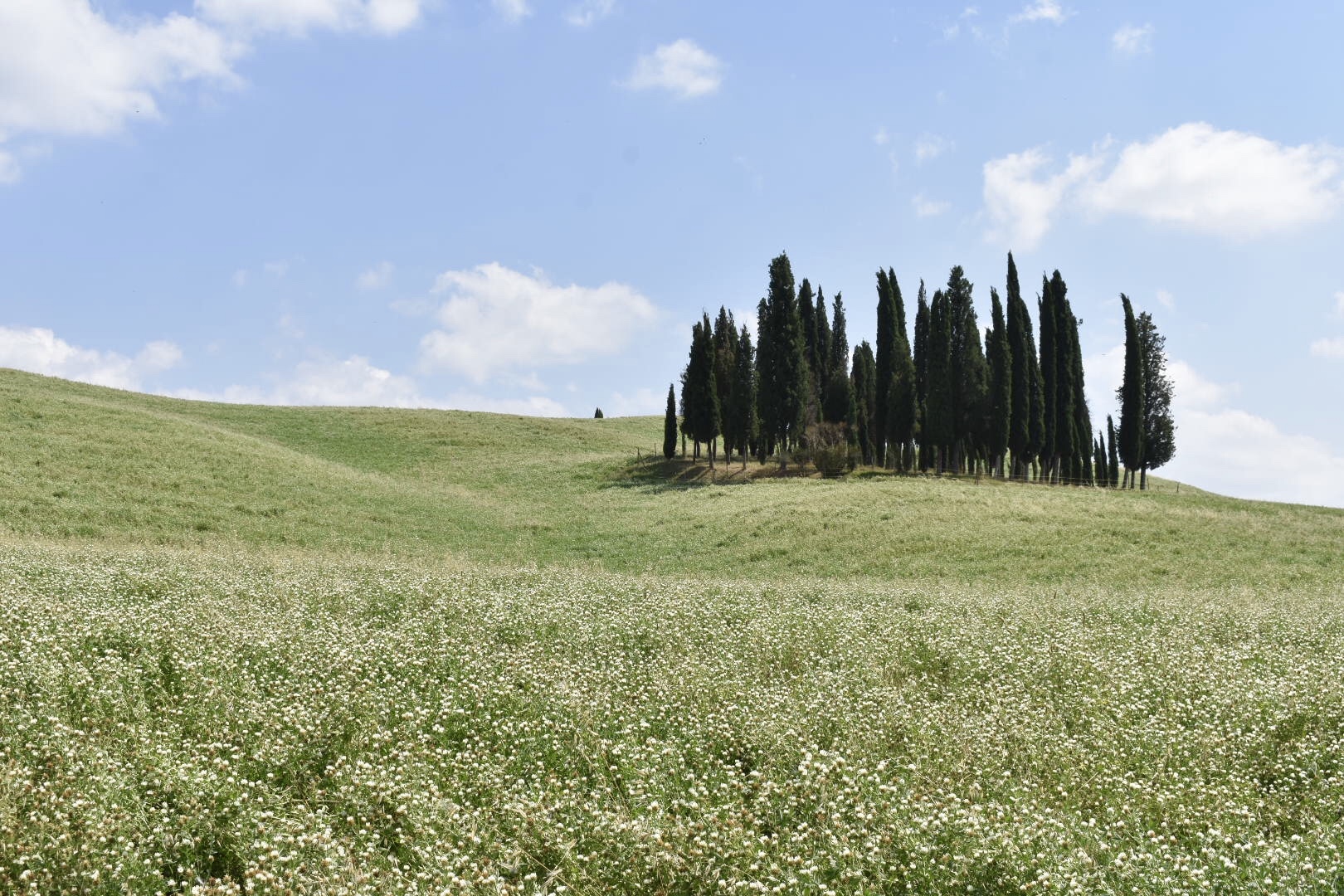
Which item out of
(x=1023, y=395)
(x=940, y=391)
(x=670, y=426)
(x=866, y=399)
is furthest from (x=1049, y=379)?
(x=670, y=426)

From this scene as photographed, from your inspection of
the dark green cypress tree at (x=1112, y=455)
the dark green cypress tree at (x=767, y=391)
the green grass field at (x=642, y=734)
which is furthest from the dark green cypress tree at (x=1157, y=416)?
the green grass field at (x=642, y=734)

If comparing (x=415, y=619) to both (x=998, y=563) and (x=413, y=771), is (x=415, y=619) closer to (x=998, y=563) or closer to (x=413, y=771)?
(x=413, y=771)

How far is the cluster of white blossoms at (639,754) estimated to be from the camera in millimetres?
5324

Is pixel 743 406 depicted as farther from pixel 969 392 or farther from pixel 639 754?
pixel 639 754

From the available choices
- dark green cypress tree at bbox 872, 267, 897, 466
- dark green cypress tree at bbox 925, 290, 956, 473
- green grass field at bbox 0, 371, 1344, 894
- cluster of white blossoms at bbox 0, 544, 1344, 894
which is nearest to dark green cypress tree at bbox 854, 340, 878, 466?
dark green cypress tree at bbox 872, 267, 897, 466

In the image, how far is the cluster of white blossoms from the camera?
17.5 feet

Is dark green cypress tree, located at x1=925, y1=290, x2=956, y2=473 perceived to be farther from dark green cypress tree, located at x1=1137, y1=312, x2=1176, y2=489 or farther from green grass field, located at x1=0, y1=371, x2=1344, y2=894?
green grass field, located at x1=0, y1=371, x2=1344, y2=894

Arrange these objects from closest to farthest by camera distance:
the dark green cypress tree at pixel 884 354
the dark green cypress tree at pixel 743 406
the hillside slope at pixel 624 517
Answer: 1. the hillside slope at pixel 624 517
2. the dark green cypress tree at pixel 743 406
3. the dark green cypress tree at pixel 884 354

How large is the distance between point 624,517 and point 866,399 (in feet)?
91.7

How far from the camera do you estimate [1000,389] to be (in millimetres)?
50719

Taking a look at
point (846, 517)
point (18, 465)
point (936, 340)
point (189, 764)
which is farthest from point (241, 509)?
point (936, 340)

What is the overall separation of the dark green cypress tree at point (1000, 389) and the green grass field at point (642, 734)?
1246 inches

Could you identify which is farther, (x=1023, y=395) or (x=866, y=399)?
(x=866, y=399)

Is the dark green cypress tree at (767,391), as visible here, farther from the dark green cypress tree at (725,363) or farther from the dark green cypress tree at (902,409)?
the dark green cypress tree at (902,409)
